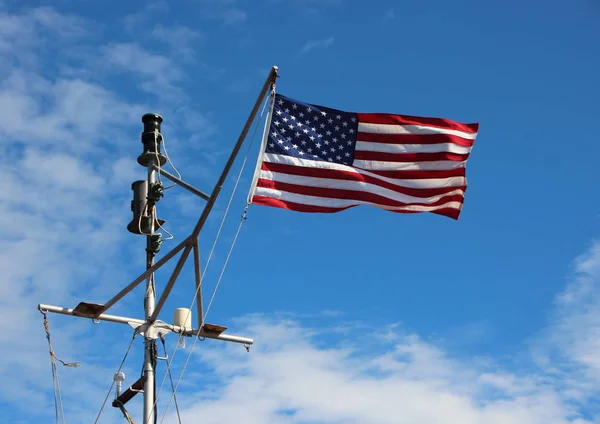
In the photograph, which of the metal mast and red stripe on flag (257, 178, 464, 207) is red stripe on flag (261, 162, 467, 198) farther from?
the metal mast

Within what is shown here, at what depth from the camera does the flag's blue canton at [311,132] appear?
1708 centimetres

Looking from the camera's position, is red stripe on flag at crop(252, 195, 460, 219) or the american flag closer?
red stripe on flag at crop(252, 195, 460, 219)

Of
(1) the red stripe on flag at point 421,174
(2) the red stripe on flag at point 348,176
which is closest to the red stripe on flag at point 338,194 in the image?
(2) the red stripe on flag at point 348,176

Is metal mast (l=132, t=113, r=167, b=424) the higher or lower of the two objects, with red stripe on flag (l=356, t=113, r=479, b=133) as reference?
lower

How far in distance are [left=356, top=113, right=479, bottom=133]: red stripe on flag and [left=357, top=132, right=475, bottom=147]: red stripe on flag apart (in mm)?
204

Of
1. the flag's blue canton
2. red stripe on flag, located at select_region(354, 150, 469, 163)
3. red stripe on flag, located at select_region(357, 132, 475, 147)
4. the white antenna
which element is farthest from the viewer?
red stripe on flag, located at select_region(357, 132, 475, 147)

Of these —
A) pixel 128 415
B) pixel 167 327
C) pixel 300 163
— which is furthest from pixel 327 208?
pixel 128 415

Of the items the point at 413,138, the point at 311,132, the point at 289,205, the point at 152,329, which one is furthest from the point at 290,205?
the point at 152,329

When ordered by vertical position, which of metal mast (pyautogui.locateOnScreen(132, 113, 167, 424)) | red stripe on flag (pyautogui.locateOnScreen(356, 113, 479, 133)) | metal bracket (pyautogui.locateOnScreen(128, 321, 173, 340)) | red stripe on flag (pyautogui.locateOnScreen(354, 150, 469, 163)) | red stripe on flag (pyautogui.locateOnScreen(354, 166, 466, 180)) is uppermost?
red stripe on flag (pyautogui.locateOnScreen(356, 113, 479, 133))

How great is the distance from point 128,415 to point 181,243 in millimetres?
2960

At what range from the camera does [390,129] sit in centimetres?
1811

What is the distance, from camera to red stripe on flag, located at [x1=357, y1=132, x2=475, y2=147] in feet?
59.0

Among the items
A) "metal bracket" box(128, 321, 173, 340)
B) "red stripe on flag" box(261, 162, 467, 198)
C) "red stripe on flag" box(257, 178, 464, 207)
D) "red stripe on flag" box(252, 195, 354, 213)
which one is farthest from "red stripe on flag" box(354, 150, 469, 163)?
"metal bracket" box(128, 321, 173, 340)

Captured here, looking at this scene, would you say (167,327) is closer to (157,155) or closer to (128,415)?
(128,415)
